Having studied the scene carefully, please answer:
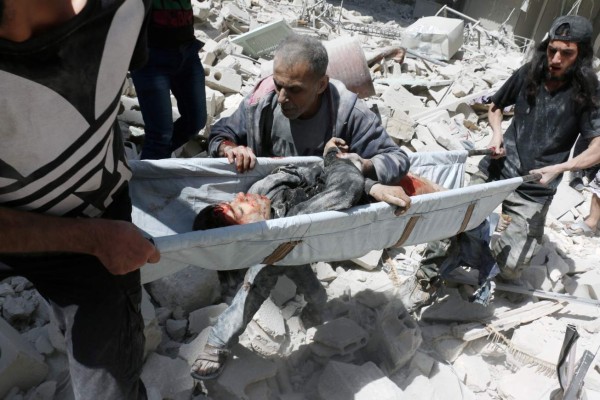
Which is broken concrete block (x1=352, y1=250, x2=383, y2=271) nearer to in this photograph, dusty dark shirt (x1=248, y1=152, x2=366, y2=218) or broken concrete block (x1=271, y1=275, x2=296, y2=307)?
broken concrete block (x1=271, y1=275, x2=296, y2=307)

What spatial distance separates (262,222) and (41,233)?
91 centimetres

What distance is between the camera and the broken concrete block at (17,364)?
220 centimetres

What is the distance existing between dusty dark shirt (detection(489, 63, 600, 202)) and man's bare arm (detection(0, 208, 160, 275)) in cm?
295

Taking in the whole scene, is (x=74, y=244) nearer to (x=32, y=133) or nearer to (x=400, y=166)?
(x=32, y=133)

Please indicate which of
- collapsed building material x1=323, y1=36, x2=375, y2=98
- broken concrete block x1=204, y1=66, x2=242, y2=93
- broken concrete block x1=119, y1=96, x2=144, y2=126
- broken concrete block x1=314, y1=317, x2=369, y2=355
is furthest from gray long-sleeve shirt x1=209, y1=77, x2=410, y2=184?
broken concrete block x1=204, y1=66, x2=242, y2=93

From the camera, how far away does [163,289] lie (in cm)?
307

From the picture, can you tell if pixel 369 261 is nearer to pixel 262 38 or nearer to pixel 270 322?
pixel 270 322

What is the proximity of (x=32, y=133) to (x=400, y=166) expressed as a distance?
1.90 meters

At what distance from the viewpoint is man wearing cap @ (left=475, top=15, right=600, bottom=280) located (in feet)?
10.3

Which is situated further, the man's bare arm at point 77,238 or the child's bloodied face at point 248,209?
the child's bloodied face at point 248,209

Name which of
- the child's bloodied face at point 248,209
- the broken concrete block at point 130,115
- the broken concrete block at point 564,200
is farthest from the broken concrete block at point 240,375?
the broken concrete block at point 564,200

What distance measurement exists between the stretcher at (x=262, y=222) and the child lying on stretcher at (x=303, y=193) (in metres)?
0.09

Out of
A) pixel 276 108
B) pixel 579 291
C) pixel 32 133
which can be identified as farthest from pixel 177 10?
pixel 579 291

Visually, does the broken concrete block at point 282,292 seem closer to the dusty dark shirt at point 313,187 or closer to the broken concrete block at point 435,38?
the dusty dark shirt at point 313,187
